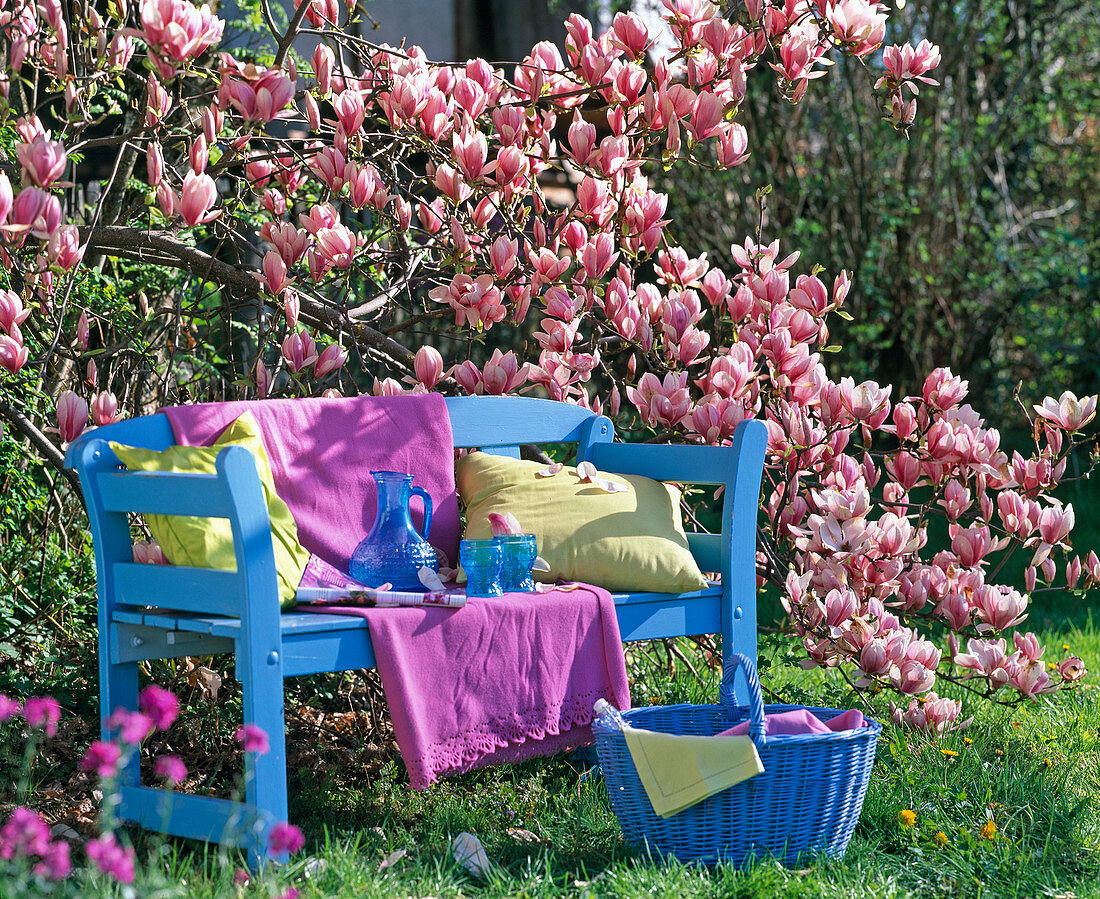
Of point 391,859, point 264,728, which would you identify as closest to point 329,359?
point 264,728

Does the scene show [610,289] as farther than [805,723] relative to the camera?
Yes

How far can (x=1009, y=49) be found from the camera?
23.8ft

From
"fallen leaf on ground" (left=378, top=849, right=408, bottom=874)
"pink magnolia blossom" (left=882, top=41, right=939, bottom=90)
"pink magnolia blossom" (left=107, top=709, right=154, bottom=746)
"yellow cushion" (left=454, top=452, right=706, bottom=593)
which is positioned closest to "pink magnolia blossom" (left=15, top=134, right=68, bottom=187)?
"pink magnolia blossom" (left=107, top=709, right=154, bottom=746)

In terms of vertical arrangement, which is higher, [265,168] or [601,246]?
[265,168]

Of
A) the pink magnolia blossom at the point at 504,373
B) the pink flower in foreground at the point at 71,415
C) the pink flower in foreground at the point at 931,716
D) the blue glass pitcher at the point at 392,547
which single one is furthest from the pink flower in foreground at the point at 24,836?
the pink flower in foreground at the point at 931,716

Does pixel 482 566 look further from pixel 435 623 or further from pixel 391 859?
pixel 391 859

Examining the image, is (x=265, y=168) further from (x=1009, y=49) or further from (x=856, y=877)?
(x=1009, y=49)

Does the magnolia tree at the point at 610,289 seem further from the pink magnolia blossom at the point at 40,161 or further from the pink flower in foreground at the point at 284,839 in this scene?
the pink flower in foreground at the point at 284,839

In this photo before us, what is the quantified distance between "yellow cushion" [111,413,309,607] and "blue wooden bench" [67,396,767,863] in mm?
55

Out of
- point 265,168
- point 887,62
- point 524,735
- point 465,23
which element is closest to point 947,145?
point 465,23

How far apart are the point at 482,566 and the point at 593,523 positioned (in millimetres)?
370

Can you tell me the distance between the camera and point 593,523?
9.64ft

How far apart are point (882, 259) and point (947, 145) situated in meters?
0.75

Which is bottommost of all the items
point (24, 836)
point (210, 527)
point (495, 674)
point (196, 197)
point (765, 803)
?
point (765, 803)
